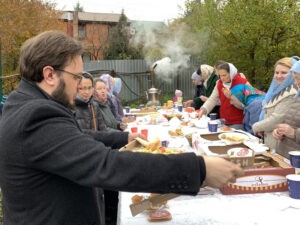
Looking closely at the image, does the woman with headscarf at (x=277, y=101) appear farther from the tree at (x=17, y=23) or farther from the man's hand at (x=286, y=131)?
the tree at (x=17, y=23)

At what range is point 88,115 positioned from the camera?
3568 millimetres

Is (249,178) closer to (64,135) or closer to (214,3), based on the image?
(64,135)

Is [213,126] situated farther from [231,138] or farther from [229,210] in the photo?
[229,210]

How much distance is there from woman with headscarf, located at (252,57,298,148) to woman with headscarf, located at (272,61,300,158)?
175mm

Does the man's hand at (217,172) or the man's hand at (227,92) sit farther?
the man's hand at (227,92)

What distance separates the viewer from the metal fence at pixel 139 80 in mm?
14430

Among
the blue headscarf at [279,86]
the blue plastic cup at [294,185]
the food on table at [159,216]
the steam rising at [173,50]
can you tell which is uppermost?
the steam rising at [173,50]

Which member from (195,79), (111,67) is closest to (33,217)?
(195,79)

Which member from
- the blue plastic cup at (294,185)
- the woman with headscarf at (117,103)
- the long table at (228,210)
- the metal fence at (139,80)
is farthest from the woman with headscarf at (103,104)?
the metal fence at (139,80)

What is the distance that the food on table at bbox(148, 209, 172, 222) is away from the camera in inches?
66.9

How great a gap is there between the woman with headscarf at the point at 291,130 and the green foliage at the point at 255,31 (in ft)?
15.9

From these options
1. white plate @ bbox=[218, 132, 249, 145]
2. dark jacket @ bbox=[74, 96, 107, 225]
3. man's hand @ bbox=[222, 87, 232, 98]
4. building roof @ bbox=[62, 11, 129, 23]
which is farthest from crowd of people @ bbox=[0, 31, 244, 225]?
building roof @ bbox=[62, 11, 129, 23]

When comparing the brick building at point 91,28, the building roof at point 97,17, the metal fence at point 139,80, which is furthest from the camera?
the building roof at point 97,17

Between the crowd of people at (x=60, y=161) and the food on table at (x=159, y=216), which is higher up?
Result: the crowd of people at (x=60, y=161)
